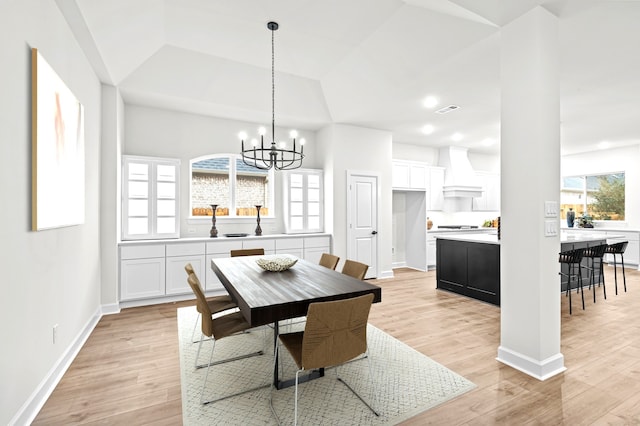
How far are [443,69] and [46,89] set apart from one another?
375 centimetres

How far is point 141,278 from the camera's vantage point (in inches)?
174

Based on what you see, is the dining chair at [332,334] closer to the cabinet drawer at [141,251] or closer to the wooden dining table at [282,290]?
the wooden dining table at [282,290]

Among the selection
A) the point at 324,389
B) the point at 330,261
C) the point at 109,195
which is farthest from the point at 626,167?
the point at 109,195

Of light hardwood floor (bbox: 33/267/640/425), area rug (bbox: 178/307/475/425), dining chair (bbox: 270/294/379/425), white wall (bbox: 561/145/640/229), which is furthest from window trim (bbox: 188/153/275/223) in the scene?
white wall (bbox: 561/145/640/229)

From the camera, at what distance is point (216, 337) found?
7.72 feet

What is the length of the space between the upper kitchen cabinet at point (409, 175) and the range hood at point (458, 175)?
0.63 meters

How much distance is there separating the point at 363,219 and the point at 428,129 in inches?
85.0

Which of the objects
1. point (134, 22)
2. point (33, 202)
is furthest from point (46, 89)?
point (134, 22)

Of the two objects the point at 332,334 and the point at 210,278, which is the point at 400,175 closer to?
the point at 210,278

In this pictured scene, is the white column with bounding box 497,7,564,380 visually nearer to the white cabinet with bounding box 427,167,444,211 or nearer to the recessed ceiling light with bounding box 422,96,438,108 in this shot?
the recessed ceiling light with bounding box 422,96,438,108

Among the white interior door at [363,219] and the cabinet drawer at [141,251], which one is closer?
the cabinet drawer at [141,251]

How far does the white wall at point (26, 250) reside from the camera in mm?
1791

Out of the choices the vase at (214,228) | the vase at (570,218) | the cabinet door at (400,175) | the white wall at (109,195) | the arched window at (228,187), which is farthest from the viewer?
Answer: the vase at (570,218)

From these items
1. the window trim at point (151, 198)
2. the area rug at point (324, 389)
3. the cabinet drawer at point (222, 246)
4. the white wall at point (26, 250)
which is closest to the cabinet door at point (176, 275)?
the cabinet drawer at point (222, 246)
